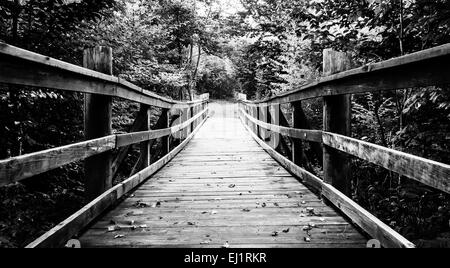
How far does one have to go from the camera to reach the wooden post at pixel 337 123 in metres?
2.80

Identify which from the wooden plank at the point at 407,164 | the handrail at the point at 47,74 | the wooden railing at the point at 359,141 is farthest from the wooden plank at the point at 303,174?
the handrail at the point at 47,74

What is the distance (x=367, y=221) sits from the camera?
2.00 meters

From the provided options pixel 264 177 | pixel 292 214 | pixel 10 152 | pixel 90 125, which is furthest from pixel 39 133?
pixel 292 214

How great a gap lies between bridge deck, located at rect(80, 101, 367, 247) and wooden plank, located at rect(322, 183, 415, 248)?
94mm

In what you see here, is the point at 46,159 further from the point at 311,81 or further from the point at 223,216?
the point at 311,81

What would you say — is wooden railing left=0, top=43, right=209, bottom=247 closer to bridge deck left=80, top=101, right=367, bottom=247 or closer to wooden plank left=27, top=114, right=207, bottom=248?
wooden plank left=27, top=114, right=207, bottom=248

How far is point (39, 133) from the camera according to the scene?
466 centimetres

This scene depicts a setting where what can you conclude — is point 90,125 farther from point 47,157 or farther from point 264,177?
point 264,177

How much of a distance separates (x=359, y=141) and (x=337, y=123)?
68 centimetres

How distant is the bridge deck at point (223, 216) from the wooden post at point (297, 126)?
259 millimetres

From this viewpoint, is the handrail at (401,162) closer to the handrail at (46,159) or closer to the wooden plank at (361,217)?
the wooden plank at (361,217)

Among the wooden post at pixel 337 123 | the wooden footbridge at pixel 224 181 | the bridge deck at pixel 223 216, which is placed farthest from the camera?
the wooden post at pixel 337 123

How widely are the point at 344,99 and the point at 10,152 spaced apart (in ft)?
13.0
